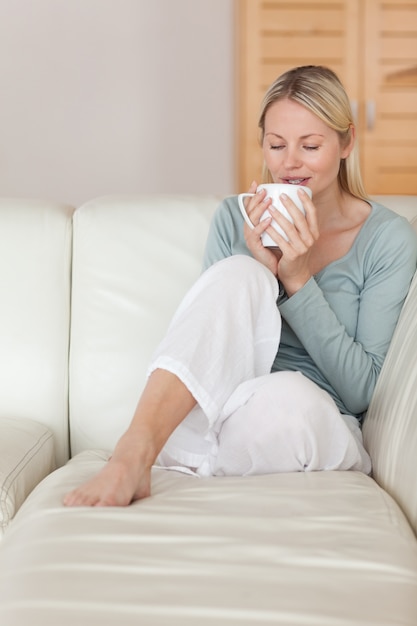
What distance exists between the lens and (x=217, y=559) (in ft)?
3.39

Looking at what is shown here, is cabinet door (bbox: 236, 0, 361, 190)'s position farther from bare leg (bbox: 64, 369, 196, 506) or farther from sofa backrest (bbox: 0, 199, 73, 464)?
bare leg (bbox: 64, 369, 196, 506)

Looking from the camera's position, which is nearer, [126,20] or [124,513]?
[124,513]

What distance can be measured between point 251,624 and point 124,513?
1.15 ft

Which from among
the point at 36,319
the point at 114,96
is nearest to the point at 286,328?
the point at 36,319

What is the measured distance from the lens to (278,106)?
1.79 m

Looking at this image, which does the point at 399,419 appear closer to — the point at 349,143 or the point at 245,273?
the point at 245,273

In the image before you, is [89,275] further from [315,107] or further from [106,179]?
[106,179]

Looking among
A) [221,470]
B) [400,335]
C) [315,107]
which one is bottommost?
[221,470]

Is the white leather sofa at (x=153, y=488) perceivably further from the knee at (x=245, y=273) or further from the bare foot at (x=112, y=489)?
the knee at (x=245, y=273)

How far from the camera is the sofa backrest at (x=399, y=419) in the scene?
4.36 ft

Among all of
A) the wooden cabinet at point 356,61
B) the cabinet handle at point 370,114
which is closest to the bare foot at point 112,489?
the wooden cabinet at point 356,61

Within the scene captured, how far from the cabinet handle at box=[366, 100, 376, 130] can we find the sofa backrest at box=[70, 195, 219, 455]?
2.19 meters

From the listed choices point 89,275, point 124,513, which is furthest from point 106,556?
point 89,275

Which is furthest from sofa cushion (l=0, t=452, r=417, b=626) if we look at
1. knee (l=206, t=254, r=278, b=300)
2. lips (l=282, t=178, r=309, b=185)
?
lips (l=282, t=178, r=309, b=185)
